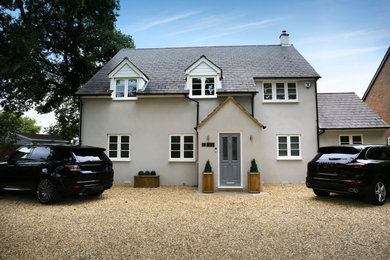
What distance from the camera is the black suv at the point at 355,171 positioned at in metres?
7.24

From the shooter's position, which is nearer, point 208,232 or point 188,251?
point 188,251

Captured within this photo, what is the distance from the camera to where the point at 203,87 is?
44.4 ft

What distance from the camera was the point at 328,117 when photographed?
1403 cm

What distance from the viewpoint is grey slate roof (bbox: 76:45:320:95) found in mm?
13750

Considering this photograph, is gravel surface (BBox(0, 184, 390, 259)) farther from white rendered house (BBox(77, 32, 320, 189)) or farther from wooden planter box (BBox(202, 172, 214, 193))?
white rendered house (BBox(77, 32, 320, 189))

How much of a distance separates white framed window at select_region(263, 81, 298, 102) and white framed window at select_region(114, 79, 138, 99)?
7.88 meters

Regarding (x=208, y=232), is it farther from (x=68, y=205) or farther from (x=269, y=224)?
(x=68, y=205)

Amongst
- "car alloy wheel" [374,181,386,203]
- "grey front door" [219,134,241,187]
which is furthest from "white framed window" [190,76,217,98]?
"car alloy wheel" [374,181,386,203]

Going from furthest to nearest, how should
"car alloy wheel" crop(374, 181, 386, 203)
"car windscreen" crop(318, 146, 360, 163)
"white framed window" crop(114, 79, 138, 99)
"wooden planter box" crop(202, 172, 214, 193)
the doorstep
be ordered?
"white framed window" crop(114, 79, 138, 99) → "wooden planter box" crop(202, 172, 214, 193) → the doorstep → "car windscreen" crop(318, 146, 360, 163) → "car alloy wheel" crop(374, 181, 386, 203)

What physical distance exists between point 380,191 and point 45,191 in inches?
441

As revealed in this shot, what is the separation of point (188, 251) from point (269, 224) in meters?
2.64

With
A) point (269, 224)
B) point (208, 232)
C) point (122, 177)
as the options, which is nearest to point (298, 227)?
point (269, 224)

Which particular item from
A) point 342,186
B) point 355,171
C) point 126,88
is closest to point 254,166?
point 342,186

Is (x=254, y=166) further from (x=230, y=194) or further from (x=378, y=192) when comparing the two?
(x=378, y=192)
